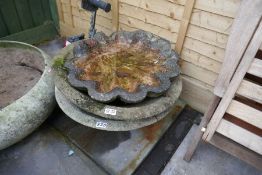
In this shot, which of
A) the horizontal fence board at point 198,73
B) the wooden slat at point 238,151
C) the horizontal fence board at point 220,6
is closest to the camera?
the wooden slat at point 238,151

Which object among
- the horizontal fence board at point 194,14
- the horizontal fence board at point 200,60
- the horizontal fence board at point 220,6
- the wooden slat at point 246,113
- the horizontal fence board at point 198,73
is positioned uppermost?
the horizontal fence board at point 220,6

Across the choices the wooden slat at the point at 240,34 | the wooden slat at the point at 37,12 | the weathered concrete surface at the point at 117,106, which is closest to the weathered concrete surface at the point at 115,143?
the weathered concrete surface at the point at 117,106

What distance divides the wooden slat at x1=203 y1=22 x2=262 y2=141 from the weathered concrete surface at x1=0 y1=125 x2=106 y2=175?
1.02 meters

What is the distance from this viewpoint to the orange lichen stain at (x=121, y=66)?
1705mm

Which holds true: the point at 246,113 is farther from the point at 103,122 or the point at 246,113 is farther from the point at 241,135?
the point at 103,122

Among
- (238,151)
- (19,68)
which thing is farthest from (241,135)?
(19,68)

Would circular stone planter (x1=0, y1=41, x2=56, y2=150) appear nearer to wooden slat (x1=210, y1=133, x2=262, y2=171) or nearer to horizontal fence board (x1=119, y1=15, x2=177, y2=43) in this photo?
horizontal fence board (x1=119, y1=15, x2=177, y2=43)

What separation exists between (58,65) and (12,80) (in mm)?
1038

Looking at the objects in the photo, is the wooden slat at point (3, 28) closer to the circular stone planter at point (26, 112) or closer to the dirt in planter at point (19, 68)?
the dirt in planter at point (19, 68)

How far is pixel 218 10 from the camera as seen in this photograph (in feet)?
5.83

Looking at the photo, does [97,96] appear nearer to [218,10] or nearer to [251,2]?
[251,2]

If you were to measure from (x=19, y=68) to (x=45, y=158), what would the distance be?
49.2 inches

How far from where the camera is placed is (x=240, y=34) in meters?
1.17

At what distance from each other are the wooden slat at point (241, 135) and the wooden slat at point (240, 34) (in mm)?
340
